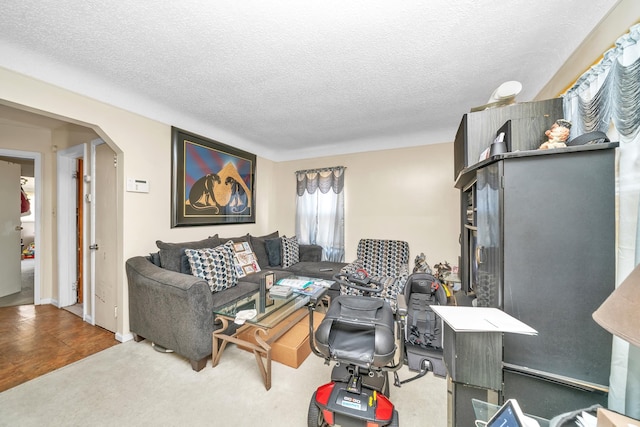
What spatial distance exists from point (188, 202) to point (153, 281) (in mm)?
1165

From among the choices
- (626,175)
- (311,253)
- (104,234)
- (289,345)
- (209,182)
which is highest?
(209,182)

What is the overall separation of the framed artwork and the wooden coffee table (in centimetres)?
144

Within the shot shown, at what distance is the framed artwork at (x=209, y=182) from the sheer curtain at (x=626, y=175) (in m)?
3.44

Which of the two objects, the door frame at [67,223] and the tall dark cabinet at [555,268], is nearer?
the tall dark cabinet at [555,268]

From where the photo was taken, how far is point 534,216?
0.94m

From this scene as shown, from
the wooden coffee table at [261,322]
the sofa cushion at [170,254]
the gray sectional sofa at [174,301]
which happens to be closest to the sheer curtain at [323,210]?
the gray sectional sofa at [174,301]

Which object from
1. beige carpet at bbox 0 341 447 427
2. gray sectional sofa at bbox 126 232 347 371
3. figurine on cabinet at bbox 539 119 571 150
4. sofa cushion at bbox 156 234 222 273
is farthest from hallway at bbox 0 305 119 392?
figurine on cabinet at bbox 539 119 571 150

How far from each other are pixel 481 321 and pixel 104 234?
3389 millimetres

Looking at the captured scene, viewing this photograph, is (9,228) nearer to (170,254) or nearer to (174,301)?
(170,254)

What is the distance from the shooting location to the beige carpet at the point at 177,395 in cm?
140

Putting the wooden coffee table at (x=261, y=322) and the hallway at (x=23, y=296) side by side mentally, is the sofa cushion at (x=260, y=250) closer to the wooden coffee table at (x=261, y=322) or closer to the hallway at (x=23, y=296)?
the wooden coffee table at (x=261, y=322)

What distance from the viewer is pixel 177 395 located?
1590 millimetres

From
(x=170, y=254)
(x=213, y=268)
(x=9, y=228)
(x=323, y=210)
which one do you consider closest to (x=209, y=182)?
(x=170, y=254)

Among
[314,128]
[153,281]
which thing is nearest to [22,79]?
[153,281]
